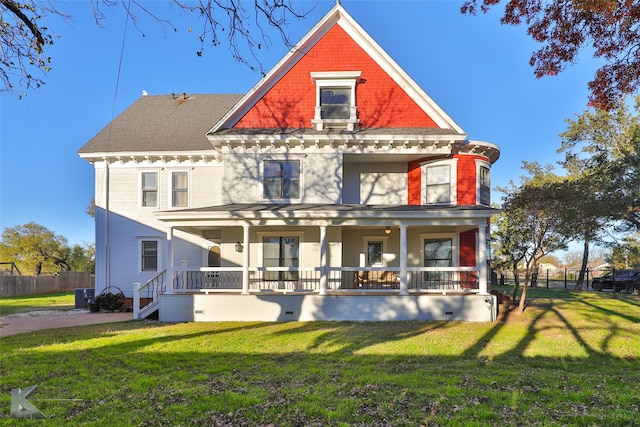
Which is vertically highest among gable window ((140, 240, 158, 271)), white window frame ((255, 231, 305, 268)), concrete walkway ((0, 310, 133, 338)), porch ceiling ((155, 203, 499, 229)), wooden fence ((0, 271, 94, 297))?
porch ceiling ((155, 203, 499, 229))

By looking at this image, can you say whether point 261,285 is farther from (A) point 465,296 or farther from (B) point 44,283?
(B) point 44,283

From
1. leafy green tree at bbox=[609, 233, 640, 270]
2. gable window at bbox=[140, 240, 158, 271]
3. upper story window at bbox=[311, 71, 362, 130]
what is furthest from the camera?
leafy green tree at bbox=[609, 233, 640, 270]

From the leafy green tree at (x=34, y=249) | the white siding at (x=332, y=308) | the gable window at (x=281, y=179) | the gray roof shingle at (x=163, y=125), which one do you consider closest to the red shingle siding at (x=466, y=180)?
the white siding at (x=332, y=308)

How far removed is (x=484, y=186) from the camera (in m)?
15.3

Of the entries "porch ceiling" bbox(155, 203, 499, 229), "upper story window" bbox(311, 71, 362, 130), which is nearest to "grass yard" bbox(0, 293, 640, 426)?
"porch ceiling" bbox(155, 203, 499, 229)

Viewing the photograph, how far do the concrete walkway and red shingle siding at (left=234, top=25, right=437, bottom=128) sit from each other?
8402mm

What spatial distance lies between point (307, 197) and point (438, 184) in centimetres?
508

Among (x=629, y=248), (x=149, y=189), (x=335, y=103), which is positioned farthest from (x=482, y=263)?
(x=629, y=248)

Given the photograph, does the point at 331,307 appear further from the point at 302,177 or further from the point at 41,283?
the point at 41,283

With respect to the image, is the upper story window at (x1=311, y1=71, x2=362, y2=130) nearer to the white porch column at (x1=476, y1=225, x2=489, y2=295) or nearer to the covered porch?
the covered porch

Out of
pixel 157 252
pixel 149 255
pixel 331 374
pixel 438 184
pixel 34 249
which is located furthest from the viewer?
pixel 34 249

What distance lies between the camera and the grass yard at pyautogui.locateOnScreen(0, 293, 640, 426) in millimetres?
4949

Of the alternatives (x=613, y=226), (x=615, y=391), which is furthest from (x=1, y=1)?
(x=613, y=226)

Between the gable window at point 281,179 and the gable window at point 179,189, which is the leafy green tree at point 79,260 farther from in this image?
the gable window at point 281,179
